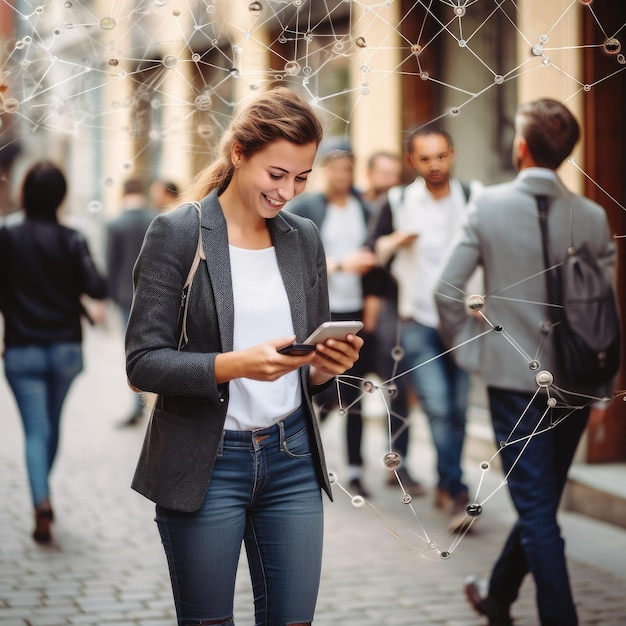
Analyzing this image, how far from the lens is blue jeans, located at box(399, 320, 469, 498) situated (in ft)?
21.4

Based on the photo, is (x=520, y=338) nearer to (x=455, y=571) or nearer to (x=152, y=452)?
(x=455, y=571)

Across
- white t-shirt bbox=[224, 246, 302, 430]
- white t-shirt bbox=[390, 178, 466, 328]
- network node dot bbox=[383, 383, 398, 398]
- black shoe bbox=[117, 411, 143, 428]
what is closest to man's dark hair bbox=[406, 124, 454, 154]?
network node dot bbox=[383, 383, 398, 398]

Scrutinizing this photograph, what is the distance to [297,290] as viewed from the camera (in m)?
2.87

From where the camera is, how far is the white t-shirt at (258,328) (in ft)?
9.11

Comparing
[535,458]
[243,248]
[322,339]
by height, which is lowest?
[535,458]

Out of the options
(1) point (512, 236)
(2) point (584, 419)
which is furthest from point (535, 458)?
(1) point (512, 236)

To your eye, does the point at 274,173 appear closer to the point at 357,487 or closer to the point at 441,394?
the point at 441,394

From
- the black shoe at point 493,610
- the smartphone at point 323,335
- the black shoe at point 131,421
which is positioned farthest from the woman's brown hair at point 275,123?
the black shoe at point 131,421

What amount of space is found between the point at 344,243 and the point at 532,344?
3093mm

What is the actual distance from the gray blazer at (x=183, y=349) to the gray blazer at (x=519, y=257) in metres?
1.62

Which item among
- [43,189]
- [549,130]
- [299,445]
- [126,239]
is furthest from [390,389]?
[126,239]

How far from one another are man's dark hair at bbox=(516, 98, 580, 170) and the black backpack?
344 millimetres

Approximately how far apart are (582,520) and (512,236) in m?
2.63

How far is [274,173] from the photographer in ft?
9.21
